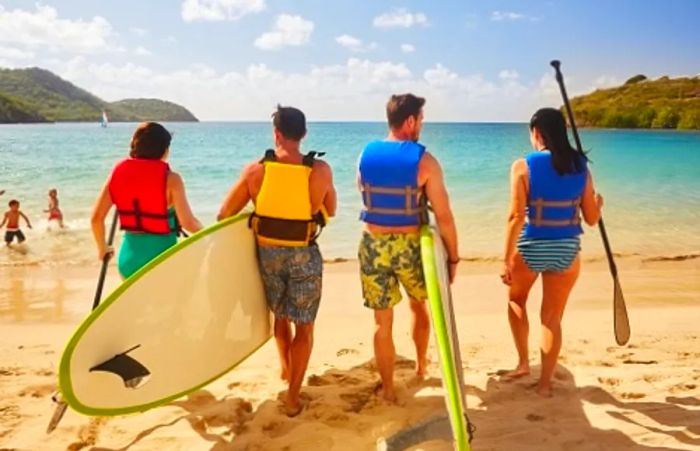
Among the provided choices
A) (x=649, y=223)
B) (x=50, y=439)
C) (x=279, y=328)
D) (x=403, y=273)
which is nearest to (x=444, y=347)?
(x=403, y=273)

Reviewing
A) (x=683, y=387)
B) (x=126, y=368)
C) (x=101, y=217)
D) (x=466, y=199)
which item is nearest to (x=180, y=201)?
(x=101, y=217)

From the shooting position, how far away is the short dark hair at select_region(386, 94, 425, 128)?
337 cm

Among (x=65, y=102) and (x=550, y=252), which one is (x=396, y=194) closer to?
(x=550, y=252)

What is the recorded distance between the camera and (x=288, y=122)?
3363 mm

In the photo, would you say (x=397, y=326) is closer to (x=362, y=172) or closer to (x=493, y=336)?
(x=493, y=336)

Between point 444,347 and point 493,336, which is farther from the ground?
point 444,347

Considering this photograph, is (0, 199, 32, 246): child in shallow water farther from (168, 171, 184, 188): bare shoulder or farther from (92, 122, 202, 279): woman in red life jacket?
(168, 171, 184, 188): bare shoulder

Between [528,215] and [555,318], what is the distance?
26.1 inches

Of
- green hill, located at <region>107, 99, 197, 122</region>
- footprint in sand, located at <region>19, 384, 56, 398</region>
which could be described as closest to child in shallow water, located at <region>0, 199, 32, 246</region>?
footprint in sand, located at <region>19, 384, 56, 398</region>

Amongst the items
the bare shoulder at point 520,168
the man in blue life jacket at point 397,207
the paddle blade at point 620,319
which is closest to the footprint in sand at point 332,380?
the man in blue life jacket at point 397,207

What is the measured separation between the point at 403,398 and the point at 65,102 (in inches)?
6132

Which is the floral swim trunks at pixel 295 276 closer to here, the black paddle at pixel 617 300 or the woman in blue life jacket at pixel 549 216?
the woman in blue life jacket at pixel 549 216

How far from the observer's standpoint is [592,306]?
6586 millimetres

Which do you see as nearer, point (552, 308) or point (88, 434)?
point (88, 434)
